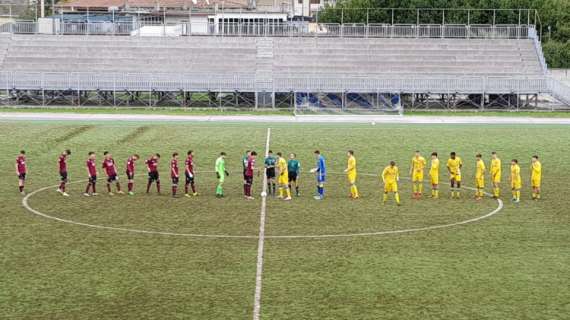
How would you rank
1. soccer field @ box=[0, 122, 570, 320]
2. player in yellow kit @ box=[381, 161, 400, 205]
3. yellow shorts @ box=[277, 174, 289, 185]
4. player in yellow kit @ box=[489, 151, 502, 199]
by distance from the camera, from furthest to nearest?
player in yellow kit @ box=[489, 151, 502, 199], yellow shorts @ box=[277, 174, 289, 185], player in yellow kit @ box=[381, 161, 400, 205], soccer field @ box=[0, 122, 570, 320]

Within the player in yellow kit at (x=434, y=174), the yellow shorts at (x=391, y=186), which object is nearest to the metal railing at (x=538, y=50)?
the player in yellow kit at (x=434, y=174)

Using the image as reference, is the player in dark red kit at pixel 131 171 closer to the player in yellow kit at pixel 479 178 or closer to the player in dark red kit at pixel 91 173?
the player in dark red kit at pixel 91 173

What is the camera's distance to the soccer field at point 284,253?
2033 centimetres

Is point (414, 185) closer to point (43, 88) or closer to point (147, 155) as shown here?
point (147, 155)

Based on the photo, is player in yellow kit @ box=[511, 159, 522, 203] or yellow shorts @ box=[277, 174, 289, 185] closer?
player in yellow kit @ box=[511, 159, 522, 203]

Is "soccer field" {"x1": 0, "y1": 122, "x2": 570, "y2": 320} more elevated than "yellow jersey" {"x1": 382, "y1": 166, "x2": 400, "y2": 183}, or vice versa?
"yellow jersey" {"x1": 382, "y1": 166, "x2": 400, "y2": 183}

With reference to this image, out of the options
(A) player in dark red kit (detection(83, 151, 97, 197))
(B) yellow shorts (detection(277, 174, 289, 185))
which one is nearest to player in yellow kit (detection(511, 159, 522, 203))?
(B) yellow shorts (detection(277, 174, 289, 185))

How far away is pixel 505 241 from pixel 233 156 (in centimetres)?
2092

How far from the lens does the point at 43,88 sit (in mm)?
71312

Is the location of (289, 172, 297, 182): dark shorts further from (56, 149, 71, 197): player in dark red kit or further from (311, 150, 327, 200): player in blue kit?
(56, 149, 71, 197): player in dark red kit

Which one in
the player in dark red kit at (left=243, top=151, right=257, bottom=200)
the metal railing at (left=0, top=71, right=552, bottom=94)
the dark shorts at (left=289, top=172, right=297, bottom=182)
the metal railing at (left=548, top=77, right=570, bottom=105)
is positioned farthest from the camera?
the metal railing at (left=548, top=77, right=570, bottom=105)

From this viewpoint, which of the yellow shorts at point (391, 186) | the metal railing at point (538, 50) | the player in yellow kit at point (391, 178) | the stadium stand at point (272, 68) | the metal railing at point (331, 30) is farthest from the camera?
the metal railing at point (331, 30)

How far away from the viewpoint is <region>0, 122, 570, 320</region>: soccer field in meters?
20.3

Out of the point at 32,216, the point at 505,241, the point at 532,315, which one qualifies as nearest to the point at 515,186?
the point at 505,241
